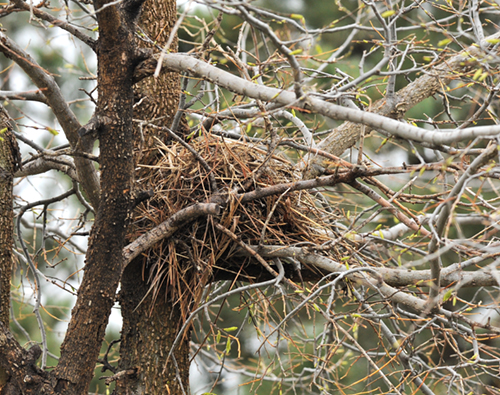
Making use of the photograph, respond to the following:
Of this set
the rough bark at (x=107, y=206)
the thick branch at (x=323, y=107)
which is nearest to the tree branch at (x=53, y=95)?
the rough bark at (x=107, y=206)

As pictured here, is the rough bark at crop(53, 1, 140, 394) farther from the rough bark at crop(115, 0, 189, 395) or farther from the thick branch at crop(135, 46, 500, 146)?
the rough bark at crop(115, 0, 189, 395)

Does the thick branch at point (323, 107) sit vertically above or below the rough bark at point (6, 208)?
below

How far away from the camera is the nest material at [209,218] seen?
6.60ft

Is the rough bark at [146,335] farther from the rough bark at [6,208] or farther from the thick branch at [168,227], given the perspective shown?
the rough bark at [6,208]

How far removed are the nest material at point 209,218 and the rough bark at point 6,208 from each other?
50cm

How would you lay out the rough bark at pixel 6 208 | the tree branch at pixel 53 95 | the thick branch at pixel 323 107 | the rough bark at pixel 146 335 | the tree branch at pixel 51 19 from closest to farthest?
the thick branch at pixel 323 107 < the tree branch at pixel 51 19 < the tree branch at pixel 53 95 < the rough bark at pixel 6 208 < the rough bark at pixel 146 335

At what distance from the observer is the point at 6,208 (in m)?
2.00

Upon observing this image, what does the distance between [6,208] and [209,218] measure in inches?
31.7

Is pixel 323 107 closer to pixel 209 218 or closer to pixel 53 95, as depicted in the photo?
pixel 209 218

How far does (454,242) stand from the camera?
4.68 feet

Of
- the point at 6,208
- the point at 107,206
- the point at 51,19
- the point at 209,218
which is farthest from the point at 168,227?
the point at 51,19

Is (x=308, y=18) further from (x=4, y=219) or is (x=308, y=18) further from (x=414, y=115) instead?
(x=4, y=219)

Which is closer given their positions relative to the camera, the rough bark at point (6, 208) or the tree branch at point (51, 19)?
the tree branch at point (51, 19)

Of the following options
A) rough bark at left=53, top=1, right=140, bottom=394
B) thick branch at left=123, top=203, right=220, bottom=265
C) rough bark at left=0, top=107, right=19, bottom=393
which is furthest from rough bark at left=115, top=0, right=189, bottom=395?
rough bark at left=0, top=107, right=19, bottom=393
